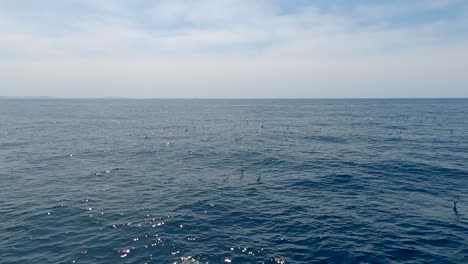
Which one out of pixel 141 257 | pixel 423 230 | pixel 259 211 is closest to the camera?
pixel 141 257

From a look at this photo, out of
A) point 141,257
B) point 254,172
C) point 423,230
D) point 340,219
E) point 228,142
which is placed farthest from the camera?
point 228,142

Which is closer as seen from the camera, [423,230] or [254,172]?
[423,230]

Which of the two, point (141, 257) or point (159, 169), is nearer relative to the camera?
point (141, 257)

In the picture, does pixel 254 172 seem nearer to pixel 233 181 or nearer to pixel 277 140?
pixel 233 181

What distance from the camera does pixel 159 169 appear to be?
45.8 m

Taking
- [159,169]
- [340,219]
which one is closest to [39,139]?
[159,169]

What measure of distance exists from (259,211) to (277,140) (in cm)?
4272

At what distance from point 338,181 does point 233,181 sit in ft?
44.0

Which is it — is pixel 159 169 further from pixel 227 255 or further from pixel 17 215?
pixel 227 255

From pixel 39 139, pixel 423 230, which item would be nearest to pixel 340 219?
pixel 423 230

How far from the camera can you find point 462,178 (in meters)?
39.6

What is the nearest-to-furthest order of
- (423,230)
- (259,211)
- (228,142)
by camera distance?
(423,230)
(259,211)
(228,142)

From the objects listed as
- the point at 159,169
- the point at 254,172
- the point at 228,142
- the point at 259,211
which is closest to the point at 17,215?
the point at 159,169

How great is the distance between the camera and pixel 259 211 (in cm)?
2942
